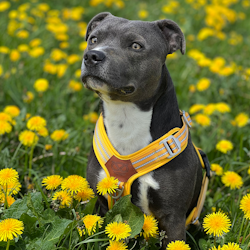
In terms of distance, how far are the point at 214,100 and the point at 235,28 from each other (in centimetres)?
419

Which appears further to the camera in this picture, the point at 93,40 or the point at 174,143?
the point at 93,40

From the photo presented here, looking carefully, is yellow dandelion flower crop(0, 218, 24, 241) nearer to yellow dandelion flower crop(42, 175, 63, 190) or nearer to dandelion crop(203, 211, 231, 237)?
yellow dandelion flower crop(42, 175, 63, 190)

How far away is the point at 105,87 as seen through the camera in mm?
2342

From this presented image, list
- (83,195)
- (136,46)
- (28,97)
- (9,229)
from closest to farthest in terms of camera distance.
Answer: (9,229) → (83,195) → (136,46) → (28,97)

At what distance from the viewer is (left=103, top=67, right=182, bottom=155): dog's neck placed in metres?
2.55

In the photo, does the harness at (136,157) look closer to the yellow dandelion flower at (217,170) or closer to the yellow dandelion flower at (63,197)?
the yellow dandelion flower at (63,197)

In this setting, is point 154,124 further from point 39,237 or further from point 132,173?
point 39,237

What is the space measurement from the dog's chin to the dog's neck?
0.45 ft

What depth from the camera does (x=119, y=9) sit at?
7691 millimetres

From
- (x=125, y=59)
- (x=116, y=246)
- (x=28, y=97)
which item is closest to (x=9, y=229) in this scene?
(x=116, y=246)

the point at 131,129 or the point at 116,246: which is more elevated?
the point at 131,129

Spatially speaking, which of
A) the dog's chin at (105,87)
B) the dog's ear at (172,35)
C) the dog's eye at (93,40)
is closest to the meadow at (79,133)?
the dog's chin at (105,87)

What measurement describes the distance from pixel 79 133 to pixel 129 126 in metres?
1.45

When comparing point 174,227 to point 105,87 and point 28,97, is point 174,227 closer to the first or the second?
point 105,87
